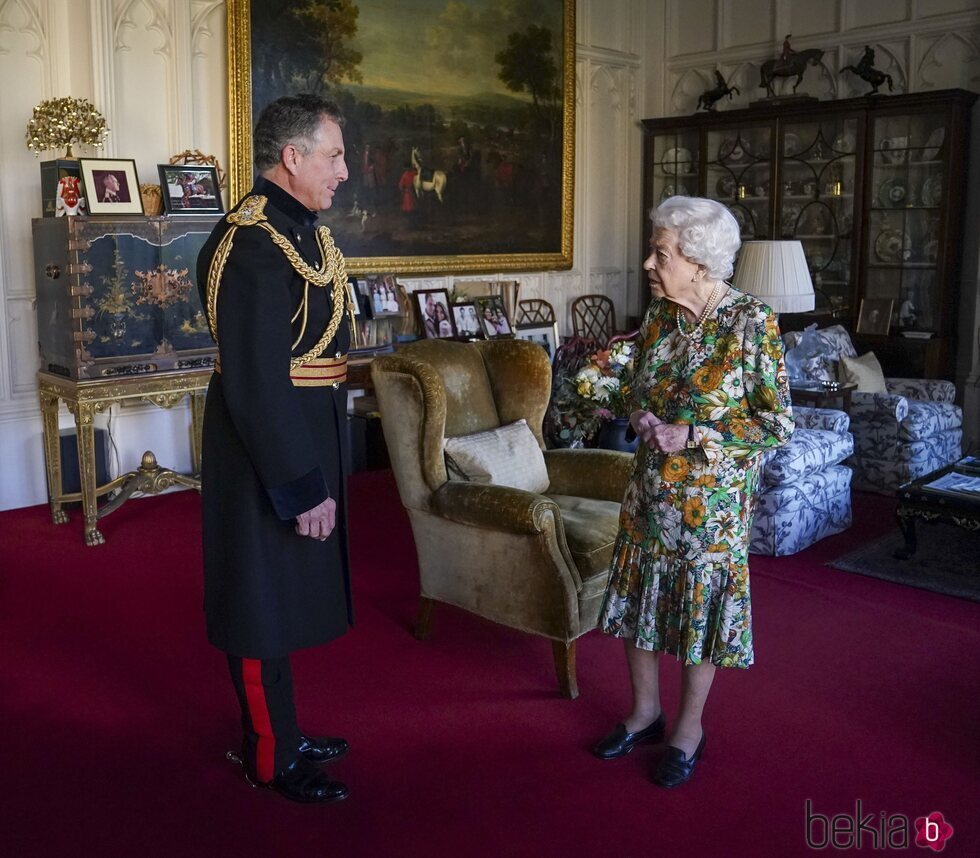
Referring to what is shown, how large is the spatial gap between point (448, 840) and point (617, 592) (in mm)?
767

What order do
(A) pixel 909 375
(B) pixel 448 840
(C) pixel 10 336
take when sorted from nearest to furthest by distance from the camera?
(B) pixel 448 840 < (C) pixel 10 336 < (A) pixel 909 375

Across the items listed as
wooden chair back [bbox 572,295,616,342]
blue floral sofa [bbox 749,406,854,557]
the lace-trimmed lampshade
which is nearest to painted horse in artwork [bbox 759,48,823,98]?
wooden chair back [bbox 572,295,616,342]

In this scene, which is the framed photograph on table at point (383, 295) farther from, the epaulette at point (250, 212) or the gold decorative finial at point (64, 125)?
the epaulette at point (250, 212)

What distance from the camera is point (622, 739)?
9.68 ft

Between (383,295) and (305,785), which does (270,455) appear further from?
(383,295)

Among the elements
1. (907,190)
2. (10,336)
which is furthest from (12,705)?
(907,190)

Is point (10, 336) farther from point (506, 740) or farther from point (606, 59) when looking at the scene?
point (606, 59)

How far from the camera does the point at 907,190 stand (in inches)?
283

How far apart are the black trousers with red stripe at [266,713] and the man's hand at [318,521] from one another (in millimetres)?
372

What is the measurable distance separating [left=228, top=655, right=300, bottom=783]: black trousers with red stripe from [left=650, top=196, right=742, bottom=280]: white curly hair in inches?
57.1

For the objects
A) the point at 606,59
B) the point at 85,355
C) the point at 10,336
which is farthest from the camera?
the point at 606,59

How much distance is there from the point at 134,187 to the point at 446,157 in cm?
272

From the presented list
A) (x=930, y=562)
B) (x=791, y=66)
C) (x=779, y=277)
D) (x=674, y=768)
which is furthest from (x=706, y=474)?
(x=791, y=66)

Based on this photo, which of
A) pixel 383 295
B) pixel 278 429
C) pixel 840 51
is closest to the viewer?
pixel 278 429
